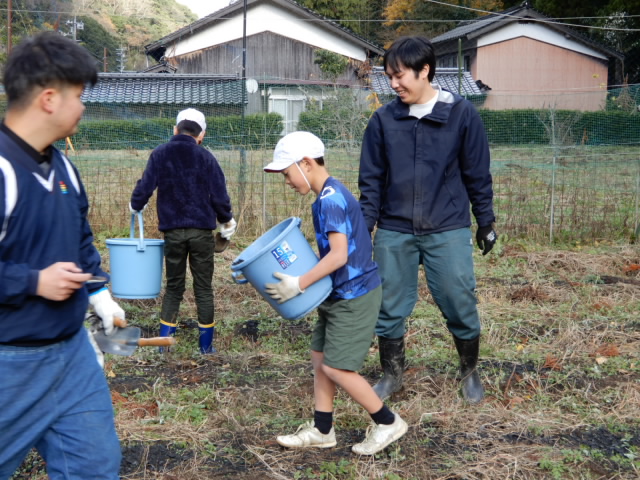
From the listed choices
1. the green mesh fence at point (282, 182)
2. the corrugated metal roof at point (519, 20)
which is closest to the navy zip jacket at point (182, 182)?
the green mesh fence at point (282, 182)

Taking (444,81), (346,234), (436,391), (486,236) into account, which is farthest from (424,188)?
(444,81)

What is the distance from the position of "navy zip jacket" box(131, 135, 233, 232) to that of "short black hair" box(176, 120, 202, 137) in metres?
0.04

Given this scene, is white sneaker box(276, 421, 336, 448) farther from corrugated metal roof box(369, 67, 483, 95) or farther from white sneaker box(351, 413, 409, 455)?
corrugated metal roof box(369, 67, 483, 95)

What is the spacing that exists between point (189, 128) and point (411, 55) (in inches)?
69.1

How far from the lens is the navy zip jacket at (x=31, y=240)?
6.29 feet

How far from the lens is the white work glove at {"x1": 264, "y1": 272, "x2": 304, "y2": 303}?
3.01 m

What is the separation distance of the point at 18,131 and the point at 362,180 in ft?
7.13

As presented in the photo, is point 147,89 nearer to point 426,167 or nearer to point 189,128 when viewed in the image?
point 189,128

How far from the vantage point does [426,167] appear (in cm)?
378

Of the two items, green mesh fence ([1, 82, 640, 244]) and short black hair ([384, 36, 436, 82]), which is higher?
short black hair ([384, 36, 436, 82])

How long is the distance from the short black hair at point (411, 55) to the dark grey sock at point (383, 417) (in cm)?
165

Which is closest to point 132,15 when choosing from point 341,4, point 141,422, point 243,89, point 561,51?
point 341,4

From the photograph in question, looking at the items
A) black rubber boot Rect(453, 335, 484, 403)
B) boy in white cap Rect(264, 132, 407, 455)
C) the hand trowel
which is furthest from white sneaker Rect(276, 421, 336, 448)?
the hand trowel

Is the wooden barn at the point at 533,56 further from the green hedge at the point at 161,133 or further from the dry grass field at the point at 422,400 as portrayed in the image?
the dry grass field at the point at 422,400
